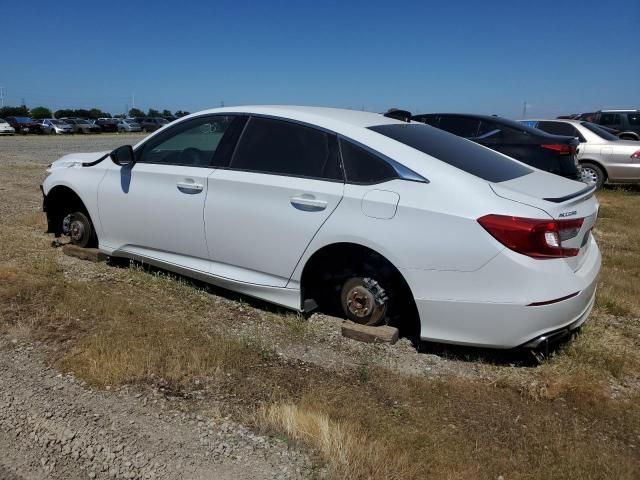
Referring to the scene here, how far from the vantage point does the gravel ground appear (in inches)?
100

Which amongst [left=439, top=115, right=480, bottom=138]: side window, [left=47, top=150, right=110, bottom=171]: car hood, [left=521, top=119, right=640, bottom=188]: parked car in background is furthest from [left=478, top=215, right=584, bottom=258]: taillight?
[left=521, top=119, right=640, bottom=188]: parked car in background

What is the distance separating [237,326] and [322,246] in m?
0.91

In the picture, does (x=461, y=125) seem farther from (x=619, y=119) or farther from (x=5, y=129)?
(x=5, y=129)

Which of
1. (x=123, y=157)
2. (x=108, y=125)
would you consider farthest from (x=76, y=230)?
(x=108, y=125)

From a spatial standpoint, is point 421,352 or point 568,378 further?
point 421,352

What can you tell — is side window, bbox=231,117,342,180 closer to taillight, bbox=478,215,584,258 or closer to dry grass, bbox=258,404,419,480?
taillight, bbox=478,215,584,258

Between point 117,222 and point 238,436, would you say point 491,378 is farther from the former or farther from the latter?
point 117,222

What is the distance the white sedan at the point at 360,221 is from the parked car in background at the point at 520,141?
202 inches

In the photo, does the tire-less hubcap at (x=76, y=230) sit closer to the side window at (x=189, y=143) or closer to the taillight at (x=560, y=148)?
the side window at (x=189, y=143)

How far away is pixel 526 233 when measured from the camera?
10.3ft

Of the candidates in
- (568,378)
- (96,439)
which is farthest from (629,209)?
(96,439)

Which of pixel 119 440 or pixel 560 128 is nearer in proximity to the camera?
pixel 119 440

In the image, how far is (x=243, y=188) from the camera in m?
4.13

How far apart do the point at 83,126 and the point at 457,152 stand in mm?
47352
